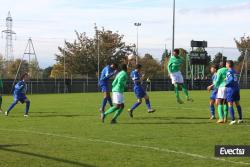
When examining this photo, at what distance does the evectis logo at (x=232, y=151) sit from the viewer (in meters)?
10.1

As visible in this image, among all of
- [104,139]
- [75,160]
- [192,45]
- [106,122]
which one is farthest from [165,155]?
[192,45]

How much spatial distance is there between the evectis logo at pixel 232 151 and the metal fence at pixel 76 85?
5005cm

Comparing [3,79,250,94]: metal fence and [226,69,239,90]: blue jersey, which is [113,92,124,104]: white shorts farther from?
[3,79,250,94]: metal fence

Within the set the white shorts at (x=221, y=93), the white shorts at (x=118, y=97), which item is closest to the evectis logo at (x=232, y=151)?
the white shorts at (x=221, y=93)

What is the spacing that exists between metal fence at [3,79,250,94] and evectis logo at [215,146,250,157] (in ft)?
164

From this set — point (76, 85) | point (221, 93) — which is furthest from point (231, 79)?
point (76, 85)

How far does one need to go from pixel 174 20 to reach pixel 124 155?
42.9 m

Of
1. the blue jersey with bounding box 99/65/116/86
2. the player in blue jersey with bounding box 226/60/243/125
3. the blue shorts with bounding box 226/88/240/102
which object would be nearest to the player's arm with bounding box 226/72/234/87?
the player in blue jersey with bounding box 226/60/243/125

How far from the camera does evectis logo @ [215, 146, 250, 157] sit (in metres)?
10.1

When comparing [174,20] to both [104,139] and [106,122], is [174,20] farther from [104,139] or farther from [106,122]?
[104,139]

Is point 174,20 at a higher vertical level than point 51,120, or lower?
higher

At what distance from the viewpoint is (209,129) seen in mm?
14969

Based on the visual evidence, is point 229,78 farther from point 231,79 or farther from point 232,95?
point 232,95

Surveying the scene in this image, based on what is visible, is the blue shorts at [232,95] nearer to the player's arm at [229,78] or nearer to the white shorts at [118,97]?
the player's arm at [229,78]
